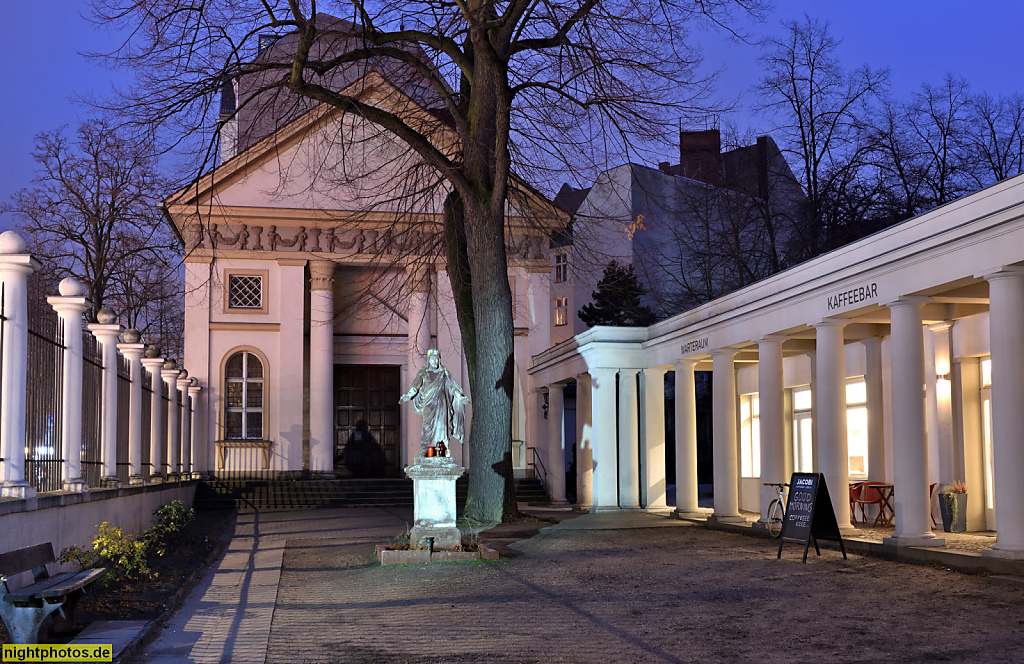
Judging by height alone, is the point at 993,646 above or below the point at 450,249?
below

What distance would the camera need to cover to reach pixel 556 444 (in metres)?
29.4

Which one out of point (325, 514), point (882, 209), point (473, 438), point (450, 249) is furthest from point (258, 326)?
point (882, 209)

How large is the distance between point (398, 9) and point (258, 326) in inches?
631

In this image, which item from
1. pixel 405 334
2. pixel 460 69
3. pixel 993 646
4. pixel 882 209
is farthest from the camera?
pixel 405 334

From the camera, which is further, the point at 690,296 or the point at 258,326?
the point at 690,296

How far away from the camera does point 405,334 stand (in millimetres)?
34000

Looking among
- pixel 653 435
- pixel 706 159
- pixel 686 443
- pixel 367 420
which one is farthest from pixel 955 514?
pixel 367 420

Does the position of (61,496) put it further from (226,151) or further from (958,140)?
(226,151)

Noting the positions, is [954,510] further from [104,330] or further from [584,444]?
[104,330]

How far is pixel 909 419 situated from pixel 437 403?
6.37 m

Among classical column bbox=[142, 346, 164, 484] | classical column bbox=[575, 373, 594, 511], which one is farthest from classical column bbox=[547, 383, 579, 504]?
classical column bbox=[142, 346, 164, 484]

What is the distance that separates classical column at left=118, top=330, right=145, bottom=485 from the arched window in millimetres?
15422

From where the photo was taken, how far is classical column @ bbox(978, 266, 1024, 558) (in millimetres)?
11844

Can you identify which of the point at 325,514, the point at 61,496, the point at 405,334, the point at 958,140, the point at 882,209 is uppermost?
the point at 958,140
